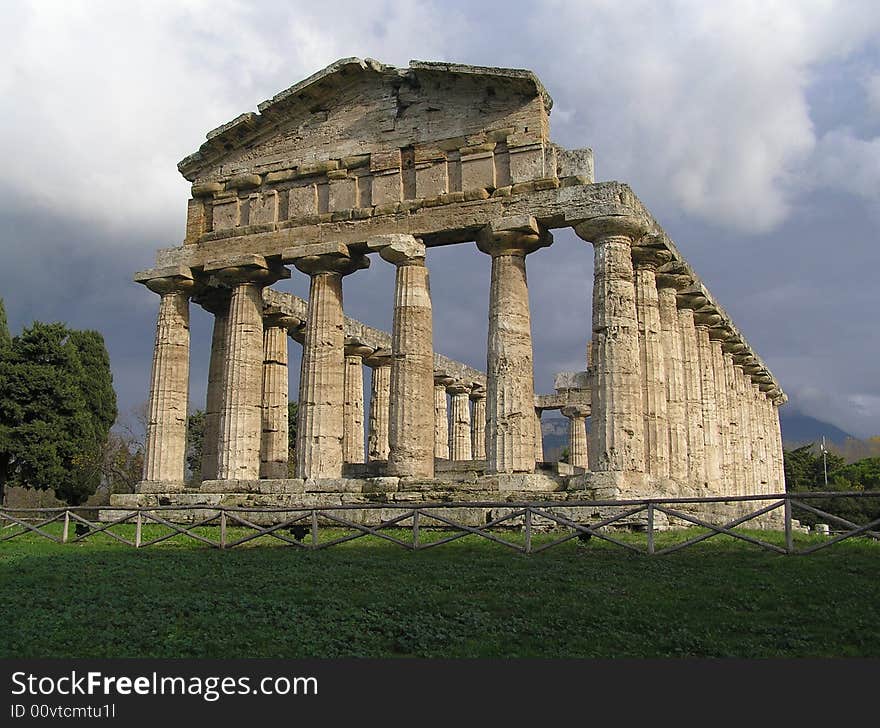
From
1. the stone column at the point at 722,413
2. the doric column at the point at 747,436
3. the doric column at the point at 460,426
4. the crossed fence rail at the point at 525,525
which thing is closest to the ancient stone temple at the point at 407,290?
the stone column at the point at 722,413

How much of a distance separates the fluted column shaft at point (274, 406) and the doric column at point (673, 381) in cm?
1333

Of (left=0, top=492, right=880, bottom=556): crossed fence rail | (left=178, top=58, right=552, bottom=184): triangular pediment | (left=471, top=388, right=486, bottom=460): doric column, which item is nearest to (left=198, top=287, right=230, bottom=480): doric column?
(left=178, top=58, right=552, bottom=184): triangular pediment

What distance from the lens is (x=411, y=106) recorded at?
1102 inches

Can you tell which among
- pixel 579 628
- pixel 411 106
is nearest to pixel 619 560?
pixel 579 628

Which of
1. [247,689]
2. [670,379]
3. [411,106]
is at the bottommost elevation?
[247,689]

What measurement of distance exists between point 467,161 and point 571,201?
359cm

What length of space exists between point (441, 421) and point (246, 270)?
1864 cm

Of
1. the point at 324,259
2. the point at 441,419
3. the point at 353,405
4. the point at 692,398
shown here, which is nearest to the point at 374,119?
the point at 324,259

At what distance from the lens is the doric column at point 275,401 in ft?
108

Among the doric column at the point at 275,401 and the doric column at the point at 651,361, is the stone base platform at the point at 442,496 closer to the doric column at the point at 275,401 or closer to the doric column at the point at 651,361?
the doric column at the point at 651,361

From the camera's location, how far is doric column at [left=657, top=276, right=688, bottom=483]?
28516mm

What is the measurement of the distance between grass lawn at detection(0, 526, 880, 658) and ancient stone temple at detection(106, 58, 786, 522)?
26.8 ft

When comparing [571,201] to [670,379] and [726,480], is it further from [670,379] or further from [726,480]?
[726,480]

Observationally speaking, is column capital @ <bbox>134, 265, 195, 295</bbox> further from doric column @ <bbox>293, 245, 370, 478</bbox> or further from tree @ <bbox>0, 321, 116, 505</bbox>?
tree @ <bbox>0, 321, 116, 505</bbox>
